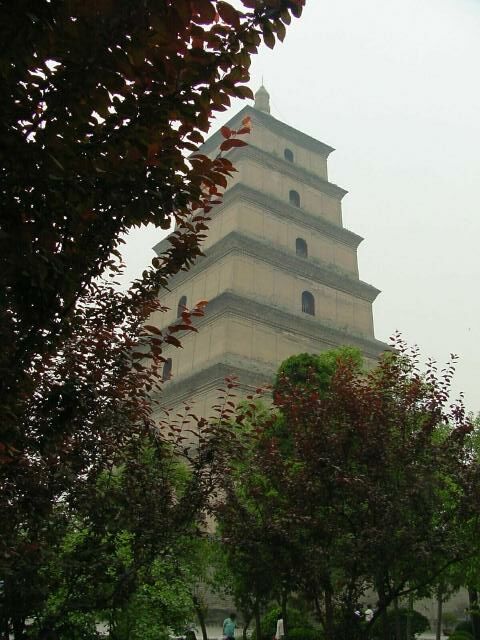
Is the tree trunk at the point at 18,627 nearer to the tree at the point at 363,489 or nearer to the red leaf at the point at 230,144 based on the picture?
the tree at the point at 363,489

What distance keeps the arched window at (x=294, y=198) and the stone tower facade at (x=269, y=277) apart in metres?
0.06

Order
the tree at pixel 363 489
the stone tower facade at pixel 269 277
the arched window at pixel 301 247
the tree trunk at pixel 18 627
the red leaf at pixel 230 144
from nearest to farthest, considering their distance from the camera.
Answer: the red leaf at pixel 230 144
the tree trunk at pixel 18 627
the tree at pixel 363 489
the stone tower facade at pixel 269 277
the arched window at pixel 301 247

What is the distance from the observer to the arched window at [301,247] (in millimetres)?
31625

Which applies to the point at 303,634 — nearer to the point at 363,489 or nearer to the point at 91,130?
the point at 363,489

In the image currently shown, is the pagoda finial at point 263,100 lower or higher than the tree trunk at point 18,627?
higher

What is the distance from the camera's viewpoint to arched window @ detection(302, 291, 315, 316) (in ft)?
98.3

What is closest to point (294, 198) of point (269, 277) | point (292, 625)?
point (269, 277)

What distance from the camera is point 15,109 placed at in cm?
256

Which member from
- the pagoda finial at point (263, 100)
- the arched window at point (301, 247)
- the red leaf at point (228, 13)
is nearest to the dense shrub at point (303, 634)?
the red leaf at point (228, 13)

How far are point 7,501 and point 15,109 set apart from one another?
15.6ft

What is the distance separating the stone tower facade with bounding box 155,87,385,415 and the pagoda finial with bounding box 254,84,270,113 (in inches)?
108

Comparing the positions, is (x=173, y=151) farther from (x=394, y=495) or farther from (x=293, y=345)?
(x=293, y=345)

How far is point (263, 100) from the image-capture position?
123 ft

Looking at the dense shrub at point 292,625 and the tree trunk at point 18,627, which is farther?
the dense shrub at point 292,625
